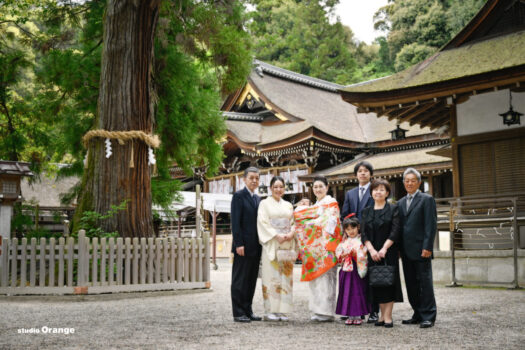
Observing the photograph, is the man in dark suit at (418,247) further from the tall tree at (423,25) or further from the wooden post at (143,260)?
the tall tree at (423,25)

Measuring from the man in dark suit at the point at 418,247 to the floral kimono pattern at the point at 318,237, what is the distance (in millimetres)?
708

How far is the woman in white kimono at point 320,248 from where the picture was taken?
17.8ft

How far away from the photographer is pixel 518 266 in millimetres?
9117

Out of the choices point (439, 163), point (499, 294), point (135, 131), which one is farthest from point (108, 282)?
point (439, 163)

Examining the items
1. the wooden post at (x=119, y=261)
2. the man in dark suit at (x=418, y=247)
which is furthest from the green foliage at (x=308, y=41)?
the man in dark suit at (x=418, y=247)

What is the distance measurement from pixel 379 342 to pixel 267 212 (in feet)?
6.40

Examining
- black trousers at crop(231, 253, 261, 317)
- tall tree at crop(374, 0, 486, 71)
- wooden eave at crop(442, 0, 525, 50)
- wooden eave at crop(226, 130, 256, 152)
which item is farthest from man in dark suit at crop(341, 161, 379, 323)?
tall tree at crop(374, 0, 486, 71)

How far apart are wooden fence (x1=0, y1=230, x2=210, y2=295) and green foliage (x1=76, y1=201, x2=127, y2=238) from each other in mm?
150

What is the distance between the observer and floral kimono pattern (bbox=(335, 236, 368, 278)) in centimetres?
521

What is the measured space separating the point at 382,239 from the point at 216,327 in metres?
1.82

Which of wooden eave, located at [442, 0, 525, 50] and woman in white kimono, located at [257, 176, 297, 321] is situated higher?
wooden eave, located at [442, 0, 525, 50]

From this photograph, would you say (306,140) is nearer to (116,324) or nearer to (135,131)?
(135,131)

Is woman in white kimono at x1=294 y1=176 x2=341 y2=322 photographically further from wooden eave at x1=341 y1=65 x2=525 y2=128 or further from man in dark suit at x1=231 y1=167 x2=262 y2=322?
wooden eave at x1=341 y1=65 x2=525 y2=128

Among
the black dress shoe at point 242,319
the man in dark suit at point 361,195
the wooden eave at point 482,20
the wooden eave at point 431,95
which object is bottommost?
the black dress shoe at point 242,319
